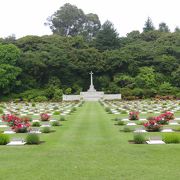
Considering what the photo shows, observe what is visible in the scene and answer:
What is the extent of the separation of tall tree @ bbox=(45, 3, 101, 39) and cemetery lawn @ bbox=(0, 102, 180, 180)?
3139 inches

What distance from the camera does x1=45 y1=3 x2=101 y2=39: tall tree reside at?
8988cm

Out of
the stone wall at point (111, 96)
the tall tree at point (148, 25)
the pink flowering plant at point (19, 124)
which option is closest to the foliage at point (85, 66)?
the stone wall at point (111, 96)

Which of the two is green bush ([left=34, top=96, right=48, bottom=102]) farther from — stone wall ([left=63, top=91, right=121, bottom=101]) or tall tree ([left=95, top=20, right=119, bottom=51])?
tall tree ([left=95, top=20, right=119, bottom=51])

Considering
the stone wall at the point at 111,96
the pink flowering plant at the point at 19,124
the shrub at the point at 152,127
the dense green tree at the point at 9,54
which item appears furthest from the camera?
the dense green tree at the point at 9,54

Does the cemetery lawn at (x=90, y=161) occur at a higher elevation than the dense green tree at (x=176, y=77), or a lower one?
lower

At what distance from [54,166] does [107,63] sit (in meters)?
56.2

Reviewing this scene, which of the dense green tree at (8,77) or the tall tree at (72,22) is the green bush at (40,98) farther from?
the tall tree at (72,22)

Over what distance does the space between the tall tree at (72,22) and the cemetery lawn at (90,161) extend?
79.7m

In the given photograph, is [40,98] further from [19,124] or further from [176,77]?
[19,124]

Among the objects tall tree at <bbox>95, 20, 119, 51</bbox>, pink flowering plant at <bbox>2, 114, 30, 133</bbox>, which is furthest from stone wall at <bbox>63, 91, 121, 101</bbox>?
pink flowering plant at <bbox>2, 114, 30, 133</bbox>

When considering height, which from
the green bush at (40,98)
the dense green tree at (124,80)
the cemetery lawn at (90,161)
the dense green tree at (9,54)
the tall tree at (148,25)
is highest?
the tall tree at (148,25)

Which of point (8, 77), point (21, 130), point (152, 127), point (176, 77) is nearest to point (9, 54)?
point (8, 77)

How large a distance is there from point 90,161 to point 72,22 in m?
83.4

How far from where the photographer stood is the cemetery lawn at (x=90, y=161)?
727 cm
